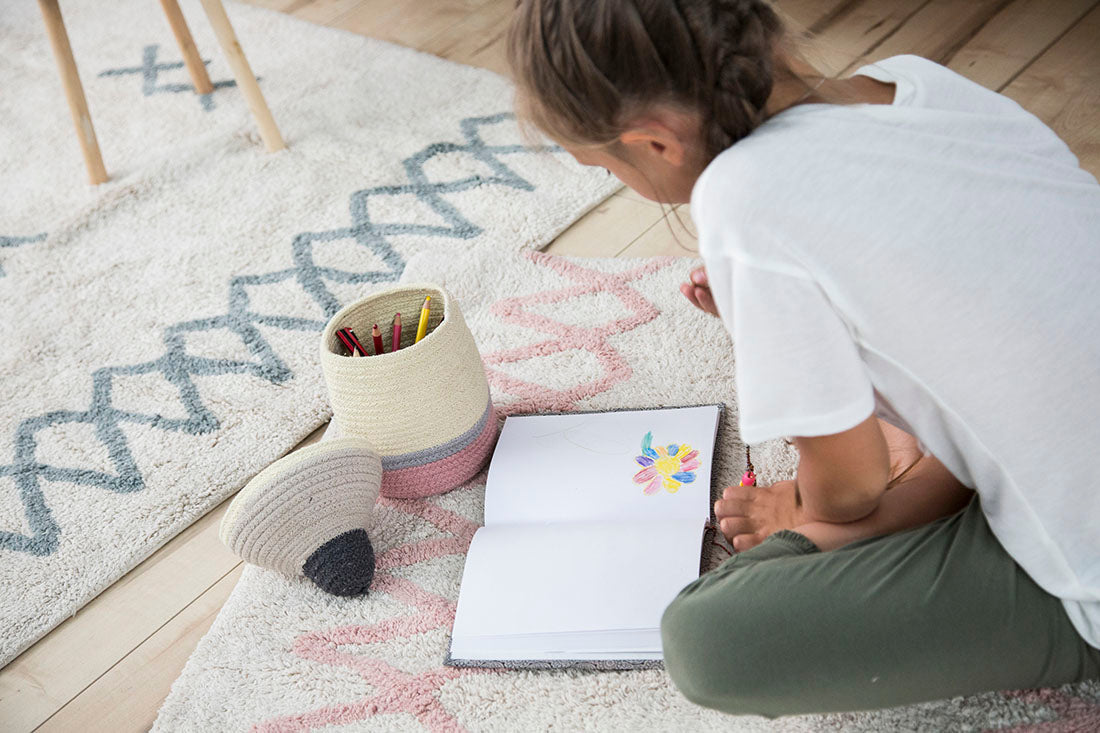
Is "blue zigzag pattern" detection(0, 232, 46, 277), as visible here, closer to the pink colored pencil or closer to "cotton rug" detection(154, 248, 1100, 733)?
"cotton rug" detection(154, 248, 1100, 733)

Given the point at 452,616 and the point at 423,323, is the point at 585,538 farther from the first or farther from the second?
the point at 423,323

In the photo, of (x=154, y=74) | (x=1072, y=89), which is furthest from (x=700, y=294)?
(x=154, y=74)

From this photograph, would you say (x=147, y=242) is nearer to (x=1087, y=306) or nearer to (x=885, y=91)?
(x=885, y=91)

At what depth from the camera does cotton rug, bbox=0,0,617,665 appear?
1257mm

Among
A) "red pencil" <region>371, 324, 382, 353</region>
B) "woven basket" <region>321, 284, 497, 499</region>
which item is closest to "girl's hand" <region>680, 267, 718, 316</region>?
"woven basket" <region>321, 284, 497, 499</region>

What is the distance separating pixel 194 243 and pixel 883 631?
3.96 feet

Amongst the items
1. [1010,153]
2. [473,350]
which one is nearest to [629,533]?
[473,350]

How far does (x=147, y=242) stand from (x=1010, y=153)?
1288mm

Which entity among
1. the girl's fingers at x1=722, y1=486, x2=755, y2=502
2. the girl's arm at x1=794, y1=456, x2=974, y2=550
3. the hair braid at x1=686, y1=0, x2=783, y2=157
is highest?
the hair braid at x1=686, y1=0, x2=783, y2=157

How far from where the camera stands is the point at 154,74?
2.04 meters

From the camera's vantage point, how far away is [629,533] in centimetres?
101

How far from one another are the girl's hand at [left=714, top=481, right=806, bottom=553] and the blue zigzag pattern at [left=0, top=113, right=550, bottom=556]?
2.02 ft

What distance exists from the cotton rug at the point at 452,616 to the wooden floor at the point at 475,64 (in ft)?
0.20

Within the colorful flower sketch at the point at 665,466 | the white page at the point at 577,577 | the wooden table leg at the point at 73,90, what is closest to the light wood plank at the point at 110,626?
the white page at the point at 577,577
